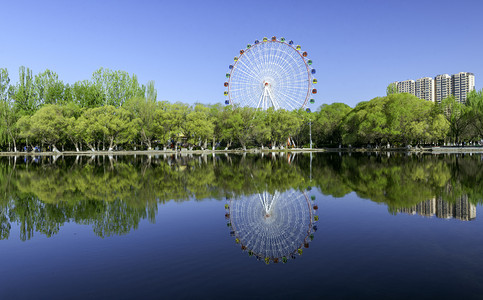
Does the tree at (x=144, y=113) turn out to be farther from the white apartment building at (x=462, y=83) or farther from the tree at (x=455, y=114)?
the white apartment building at (x=462, y=83)

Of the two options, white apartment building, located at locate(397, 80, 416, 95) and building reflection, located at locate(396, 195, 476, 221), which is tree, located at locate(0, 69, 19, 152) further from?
white apartment building, located at locate(397, 80, 416, 95)

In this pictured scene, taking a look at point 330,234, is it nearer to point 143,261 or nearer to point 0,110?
point 143,261

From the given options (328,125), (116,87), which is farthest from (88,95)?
(328,125)

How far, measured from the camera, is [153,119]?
77562 mm

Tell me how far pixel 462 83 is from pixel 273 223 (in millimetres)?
177475

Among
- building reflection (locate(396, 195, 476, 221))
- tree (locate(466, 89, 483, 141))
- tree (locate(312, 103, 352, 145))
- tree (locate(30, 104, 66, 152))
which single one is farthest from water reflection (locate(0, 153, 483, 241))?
tree (locate(312, 103, 352, 145))

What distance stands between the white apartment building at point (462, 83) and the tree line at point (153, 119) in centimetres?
7838

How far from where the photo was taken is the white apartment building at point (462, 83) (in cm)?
15562

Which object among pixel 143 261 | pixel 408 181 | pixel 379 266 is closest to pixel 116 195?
pixel 143 261

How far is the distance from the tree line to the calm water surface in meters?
58.2

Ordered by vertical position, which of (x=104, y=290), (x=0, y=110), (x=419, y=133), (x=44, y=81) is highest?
(x=44, y=81)

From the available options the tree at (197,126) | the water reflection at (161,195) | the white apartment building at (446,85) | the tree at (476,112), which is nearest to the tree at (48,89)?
the tree at (197,126)

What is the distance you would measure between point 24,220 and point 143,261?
23.8ft

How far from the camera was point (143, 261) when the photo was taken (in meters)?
8.37
